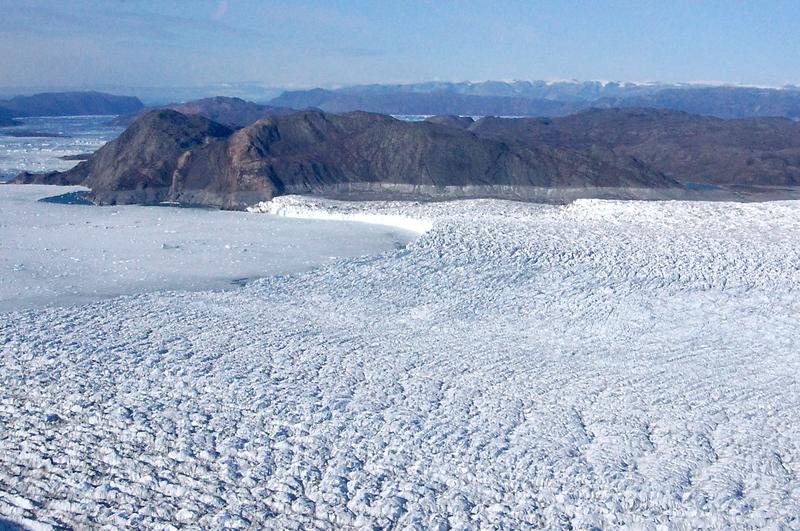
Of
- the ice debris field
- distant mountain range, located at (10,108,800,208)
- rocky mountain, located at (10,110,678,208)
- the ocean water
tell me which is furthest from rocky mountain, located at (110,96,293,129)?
the ice debris field

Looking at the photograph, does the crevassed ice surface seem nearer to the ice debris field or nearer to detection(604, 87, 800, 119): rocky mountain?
the ice debris field

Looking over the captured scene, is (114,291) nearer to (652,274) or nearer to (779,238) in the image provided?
(652,274)

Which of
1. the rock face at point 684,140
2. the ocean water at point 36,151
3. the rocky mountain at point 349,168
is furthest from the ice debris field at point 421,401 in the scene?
the ocean water at point 36,151

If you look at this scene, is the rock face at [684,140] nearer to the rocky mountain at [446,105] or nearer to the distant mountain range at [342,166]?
the distant mountain range at [342,166]

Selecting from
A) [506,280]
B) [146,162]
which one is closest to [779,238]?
[506,280]

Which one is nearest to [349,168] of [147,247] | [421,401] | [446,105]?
[147,247]
